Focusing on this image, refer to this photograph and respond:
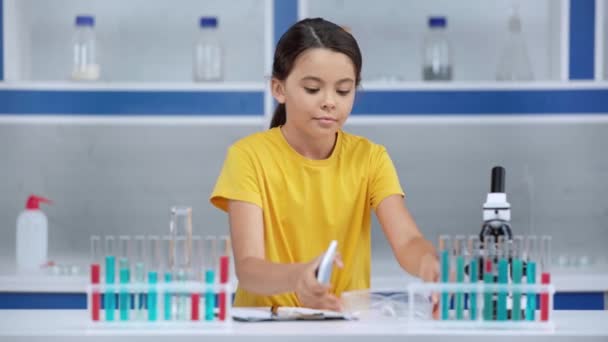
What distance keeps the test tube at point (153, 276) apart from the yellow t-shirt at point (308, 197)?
314 millimetres

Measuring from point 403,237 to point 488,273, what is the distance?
328mm

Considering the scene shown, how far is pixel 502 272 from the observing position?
4.18ft

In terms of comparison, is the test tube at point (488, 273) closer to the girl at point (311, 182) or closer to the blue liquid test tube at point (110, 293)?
the girl at point (311, 182)

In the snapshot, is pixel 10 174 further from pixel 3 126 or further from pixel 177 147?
pixel 177 147

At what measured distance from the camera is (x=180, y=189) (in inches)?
111

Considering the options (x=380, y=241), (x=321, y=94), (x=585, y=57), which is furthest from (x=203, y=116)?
(x=321, y=94)

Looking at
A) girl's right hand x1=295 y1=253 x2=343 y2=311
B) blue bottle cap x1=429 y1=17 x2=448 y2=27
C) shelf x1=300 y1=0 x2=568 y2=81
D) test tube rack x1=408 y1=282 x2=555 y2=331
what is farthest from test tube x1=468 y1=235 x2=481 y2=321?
shelf x1=300 y1=0 x2=568 y2=81

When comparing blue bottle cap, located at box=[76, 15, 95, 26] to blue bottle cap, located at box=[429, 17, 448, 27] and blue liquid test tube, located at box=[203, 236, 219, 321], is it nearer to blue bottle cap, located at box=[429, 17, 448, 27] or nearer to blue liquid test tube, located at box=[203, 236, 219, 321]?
blue bottle cap, located at box=[429, 17, 448, 27]

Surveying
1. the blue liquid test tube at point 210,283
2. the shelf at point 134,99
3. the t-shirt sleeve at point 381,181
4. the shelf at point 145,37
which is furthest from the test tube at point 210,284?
the shelf at point 145,37

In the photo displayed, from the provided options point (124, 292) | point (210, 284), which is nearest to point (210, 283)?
point (210, 284)

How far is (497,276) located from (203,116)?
153 centimetres

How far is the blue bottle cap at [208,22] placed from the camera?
8.86 feet

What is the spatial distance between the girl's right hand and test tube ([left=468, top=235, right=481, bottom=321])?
0.17 metres

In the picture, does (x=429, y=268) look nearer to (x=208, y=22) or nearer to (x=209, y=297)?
(x=209, y=297)
